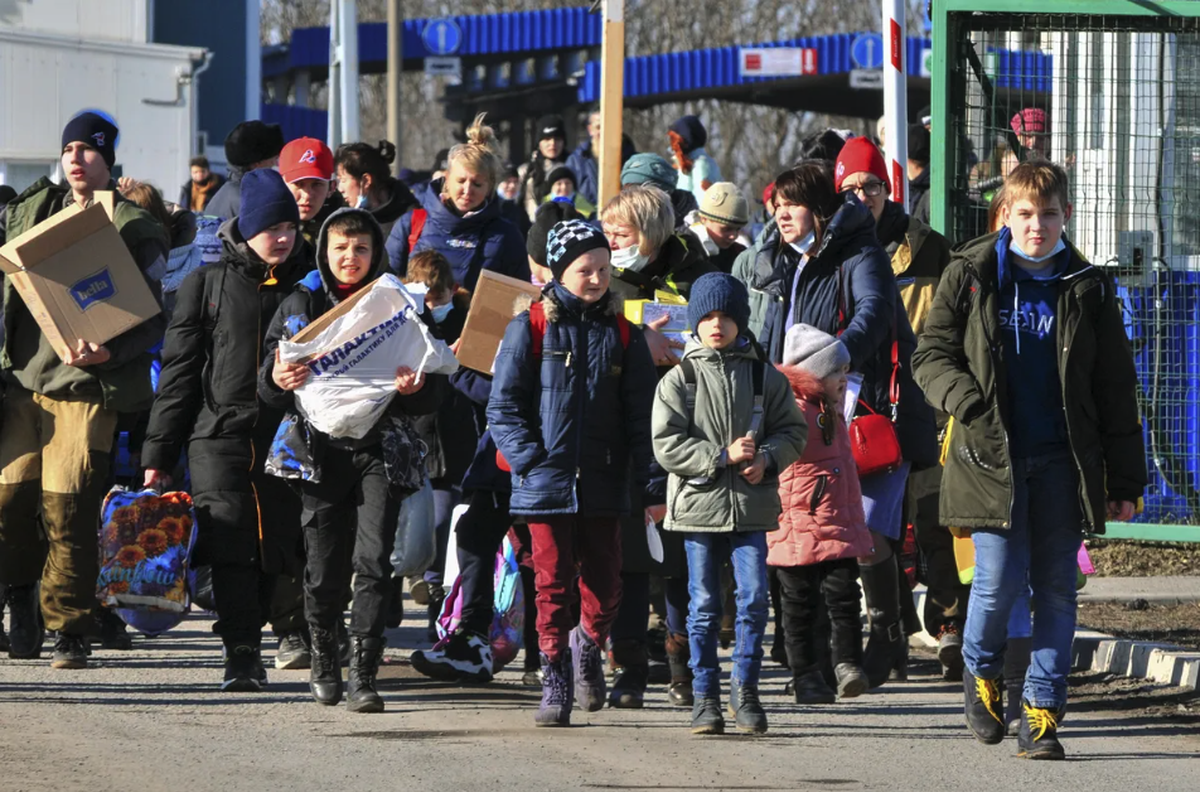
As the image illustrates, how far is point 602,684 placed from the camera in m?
8.07

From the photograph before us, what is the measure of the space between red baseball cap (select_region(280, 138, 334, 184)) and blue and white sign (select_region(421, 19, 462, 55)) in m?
31.0

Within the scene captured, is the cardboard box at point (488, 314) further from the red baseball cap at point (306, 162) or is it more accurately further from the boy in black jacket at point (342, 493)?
the red baseball cap at point (306, 162)

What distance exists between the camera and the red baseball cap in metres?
9.70

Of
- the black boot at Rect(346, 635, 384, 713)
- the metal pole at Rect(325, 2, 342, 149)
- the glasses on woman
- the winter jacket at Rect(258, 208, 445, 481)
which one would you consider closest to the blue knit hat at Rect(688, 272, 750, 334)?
the winter jacket at Rect(258, 208, 445, 481)

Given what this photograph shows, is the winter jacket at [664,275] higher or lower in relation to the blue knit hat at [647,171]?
lower

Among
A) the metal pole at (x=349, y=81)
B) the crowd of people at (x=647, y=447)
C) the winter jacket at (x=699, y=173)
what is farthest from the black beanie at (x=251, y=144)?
the metal pole at (x=349, y=81)

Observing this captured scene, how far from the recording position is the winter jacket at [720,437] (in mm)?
7738

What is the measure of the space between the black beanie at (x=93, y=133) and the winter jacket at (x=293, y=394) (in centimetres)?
137

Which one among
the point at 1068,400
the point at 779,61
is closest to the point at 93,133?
the point at 1068,400

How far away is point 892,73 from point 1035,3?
864mm

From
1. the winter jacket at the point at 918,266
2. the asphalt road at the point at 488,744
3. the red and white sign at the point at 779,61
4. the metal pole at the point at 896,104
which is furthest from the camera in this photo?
the red and white sign at the point at 779,61

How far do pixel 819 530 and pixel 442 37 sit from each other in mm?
33657

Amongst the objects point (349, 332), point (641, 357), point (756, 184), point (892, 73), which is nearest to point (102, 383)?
point (349, 332)

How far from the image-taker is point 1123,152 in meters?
11.9
